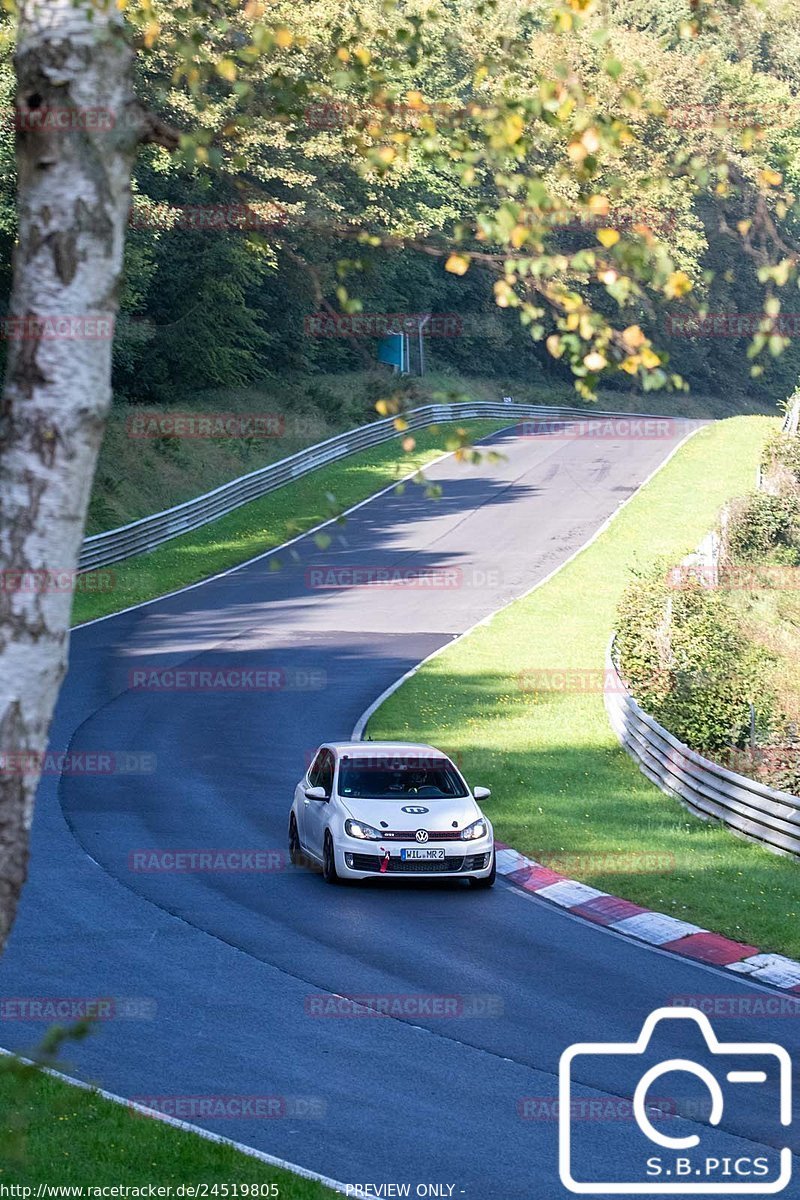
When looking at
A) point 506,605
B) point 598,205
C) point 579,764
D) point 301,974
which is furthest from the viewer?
point 506,605

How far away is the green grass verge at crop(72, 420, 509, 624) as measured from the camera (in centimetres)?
3906

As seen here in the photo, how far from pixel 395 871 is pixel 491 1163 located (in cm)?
790

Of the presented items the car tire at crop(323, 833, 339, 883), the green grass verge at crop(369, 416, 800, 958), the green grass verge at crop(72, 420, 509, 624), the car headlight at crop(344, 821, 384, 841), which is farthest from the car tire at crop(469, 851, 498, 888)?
the green grass verge at crop(72, 420, 509, 624)

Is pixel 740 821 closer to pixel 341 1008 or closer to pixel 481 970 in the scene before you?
pixel 481 970

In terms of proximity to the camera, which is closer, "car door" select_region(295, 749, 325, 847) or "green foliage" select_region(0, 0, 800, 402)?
"green foliage" select_region(0, 0, 800, 402)

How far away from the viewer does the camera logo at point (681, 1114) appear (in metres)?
8.80

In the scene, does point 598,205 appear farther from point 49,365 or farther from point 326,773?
point 326,773

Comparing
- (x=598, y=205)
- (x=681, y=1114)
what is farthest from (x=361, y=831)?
(x=598, y=205)

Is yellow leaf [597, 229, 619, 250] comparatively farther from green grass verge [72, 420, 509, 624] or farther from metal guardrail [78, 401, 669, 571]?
green grass verge [72, 420, 509, 624]

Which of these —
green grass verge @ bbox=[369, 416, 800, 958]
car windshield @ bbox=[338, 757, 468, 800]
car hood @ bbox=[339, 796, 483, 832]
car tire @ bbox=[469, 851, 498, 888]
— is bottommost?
green grass verge @ bbox=[369, 416, 800, 958]

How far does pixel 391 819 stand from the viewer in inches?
662

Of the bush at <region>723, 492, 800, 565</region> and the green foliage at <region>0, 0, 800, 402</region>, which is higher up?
the green foliage at <region>0, 0, 800, 402</region>

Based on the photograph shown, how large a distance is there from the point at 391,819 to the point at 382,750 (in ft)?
4.42

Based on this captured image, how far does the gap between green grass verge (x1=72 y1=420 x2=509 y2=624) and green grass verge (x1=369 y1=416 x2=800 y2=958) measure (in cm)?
504
